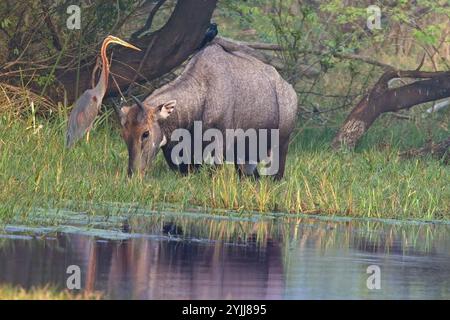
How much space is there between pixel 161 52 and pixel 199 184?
4.48m

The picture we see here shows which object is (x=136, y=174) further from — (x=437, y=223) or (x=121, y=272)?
(x=121, y=272)

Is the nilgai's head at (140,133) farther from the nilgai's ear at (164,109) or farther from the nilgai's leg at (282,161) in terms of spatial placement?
the nilgai's leg at (282,161)

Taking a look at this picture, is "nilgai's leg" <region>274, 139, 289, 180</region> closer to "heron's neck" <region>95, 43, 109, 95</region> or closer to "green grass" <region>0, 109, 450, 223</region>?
"green grass" <region>0, 109, 450, 223</region>

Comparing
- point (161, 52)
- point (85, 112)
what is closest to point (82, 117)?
point (85, 112)

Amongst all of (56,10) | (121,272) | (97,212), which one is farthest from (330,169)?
(121,272)

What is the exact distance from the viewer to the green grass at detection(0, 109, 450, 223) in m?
12.5

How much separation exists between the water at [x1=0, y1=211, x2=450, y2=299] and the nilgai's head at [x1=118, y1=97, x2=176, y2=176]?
88.2 inches

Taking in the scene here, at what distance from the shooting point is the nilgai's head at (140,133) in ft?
47.0

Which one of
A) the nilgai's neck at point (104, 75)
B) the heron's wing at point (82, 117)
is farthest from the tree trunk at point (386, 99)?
the heron's wing at point (82, 117)

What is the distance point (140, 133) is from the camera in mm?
14406

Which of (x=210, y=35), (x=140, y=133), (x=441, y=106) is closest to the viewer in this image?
(x=140, y=133)

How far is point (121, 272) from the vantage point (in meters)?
9.09

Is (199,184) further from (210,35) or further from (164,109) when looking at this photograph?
(210,35)

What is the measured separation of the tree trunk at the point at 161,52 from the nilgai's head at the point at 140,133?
3229 mm
